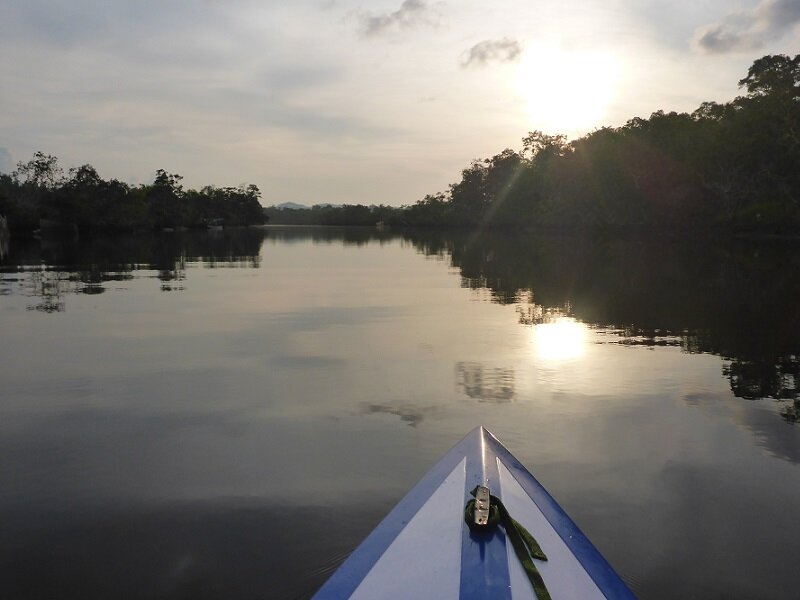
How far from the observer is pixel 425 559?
3.62 meters

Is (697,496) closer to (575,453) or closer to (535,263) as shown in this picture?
(575,453)

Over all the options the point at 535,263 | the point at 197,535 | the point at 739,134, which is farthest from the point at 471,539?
the point at 739,134

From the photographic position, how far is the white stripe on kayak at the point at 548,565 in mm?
3391

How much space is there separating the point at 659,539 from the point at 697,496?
1.04m

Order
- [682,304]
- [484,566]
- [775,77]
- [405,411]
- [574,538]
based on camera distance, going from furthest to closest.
→ [775,77] → [682,304] → [405,411] → [574,538] → [484,566]

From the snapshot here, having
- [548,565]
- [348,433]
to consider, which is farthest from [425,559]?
[348,433]

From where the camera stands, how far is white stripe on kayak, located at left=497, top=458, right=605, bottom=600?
3.39 m

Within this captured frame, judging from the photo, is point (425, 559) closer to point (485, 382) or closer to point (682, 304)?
point (485, 382)

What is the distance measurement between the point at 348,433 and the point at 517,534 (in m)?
3.90

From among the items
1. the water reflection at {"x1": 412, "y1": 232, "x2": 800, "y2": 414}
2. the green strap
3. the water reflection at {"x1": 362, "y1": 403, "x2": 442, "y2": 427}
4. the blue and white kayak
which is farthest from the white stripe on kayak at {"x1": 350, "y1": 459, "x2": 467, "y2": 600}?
the water reflection at {"x1": 412, "y1": 232, "x2": 800, "y2": 414}

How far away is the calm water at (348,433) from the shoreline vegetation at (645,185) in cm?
4741

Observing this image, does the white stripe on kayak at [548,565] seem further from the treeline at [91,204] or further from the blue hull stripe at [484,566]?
the treeline at [91,204]

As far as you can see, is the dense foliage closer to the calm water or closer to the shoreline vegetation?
the shoreline vegetation

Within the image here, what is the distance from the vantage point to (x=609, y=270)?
29.0m
